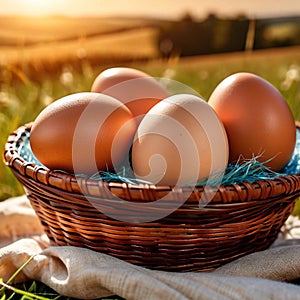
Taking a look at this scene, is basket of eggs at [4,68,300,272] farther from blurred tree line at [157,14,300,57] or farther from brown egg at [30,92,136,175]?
blurred tree line at [157,14,300,57]

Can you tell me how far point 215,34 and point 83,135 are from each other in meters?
2.81

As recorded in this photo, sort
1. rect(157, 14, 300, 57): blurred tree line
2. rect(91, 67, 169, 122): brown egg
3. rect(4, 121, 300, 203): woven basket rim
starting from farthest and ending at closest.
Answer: rect(157, 14, 300, 57): blurred tree line < rect(91, 67, 169, 122): brown egg < rect(4, 121, 300, 203): woven basket rim

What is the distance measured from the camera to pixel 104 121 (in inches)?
52.6

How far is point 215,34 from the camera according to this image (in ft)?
13.0

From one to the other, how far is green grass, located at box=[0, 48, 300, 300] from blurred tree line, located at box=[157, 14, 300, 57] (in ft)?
0.29

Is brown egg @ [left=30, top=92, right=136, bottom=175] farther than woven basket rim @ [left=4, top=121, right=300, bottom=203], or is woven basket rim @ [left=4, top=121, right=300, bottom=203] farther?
brown egg @ [left=30, top=92, right=136, bottom=175]

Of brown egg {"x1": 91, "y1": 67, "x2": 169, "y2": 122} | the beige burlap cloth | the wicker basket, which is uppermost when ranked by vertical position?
brown egg {"x1": 91, "y1": 67, "x2": 169, "y2": 122}

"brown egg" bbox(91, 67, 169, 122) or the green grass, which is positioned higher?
"brown egg" bbox(91, 67, 169, 122)

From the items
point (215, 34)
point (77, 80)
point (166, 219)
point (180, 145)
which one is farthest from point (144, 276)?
point (215, 34)

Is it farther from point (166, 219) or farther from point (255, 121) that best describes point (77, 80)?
point (166, 219)

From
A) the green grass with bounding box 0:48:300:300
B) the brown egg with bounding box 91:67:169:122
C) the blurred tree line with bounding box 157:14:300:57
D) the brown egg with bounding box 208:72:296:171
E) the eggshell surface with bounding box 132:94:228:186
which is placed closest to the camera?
the eggshell surface with bounding box 132:94:228:186

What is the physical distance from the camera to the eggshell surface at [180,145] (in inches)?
49.2

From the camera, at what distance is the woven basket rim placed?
3.75ft

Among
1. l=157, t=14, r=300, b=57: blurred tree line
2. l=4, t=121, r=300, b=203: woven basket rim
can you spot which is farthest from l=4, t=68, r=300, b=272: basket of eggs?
l=157, t=14, r=300, b=57: blurred tree line
